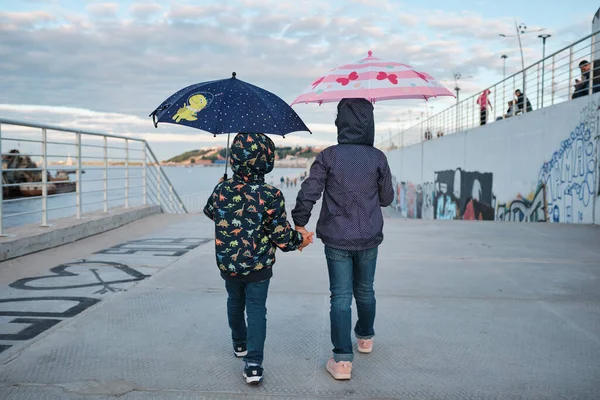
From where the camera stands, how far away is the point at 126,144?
10.6 meters

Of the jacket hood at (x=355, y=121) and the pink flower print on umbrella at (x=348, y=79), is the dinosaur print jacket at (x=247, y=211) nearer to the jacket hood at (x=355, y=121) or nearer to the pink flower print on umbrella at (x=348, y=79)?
the jacket hood at (x=355, y=121)

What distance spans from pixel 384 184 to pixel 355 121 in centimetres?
42

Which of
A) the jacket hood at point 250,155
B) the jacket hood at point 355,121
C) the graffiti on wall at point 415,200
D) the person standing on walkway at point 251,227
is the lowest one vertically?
the graffiti on wall at point 415,200

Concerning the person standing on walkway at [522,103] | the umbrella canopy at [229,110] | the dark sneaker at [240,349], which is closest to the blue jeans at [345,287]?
the dark sneaker at [240,349]

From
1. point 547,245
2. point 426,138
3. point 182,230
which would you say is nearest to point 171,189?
point 182,230

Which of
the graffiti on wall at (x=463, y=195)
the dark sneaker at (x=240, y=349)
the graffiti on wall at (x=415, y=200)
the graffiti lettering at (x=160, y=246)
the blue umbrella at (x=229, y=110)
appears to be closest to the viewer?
the blue umbrella at (x=229, y=110)

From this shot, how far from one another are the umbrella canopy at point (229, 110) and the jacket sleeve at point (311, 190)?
333 mm

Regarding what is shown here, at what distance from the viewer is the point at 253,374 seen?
2.90 meters

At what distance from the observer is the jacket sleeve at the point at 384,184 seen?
123 inches

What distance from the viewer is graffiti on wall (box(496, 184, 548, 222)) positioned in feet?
39.9

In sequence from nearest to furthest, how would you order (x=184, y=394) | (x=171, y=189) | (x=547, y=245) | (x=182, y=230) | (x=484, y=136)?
(x=184, y=394)
(x=547, y=245)
(x=182, y=230)
(x=171, y=189)
(x=484, y=136)

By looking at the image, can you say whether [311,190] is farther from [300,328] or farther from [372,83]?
[300,328]

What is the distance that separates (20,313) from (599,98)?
10057 millimetres

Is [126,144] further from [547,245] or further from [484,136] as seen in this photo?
[484,136]
